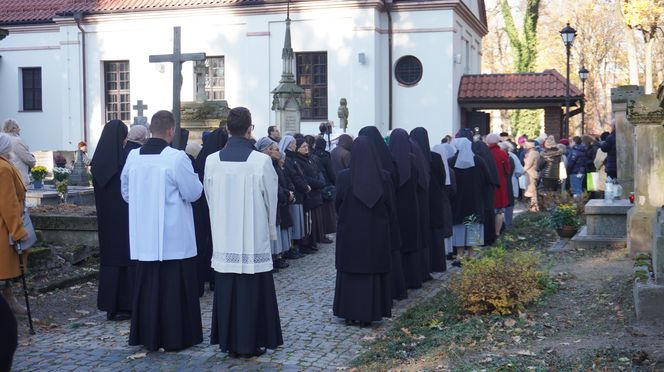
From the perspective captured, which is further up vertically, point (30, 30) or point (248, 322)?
point (30, 30)

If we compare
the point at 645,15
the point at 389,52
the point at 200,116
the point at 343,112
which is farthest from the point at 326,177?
the point at 645,15

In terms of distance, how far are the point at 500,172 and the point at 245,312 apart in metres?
8.19

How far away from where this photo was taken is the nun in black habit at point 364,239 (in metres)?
7.98

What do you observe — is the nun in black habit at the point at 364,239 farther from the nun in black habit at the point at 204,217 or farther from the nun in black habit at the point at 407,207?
the nun in black habit at the point at 204,217

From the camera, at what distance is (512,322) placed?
7.57 m

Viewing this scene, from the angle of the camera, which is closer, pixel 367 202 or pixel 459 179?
pixel 367 202

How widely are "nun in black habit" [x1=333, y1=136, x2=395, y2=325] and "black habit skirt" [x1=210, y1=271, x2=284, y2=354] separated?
1.28 m

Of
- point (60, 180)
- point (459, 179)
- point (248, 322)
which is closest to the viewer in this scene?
point (248, 322)

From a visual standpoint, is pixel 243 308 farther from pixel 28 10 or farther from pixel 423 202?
pixel 28 10

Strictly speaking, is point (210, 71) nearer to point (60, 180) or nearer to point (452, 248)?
point (60, 180)

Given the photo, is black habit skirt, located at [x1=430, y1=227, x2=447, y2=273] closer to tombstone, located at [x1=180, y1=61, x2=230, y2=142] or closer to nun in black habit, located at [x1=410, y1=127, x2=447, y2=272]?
nun in black habit, located at [x1=410, y1=127, x2=447, y2=272]

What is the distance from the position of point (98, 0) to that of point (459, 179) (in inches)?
934

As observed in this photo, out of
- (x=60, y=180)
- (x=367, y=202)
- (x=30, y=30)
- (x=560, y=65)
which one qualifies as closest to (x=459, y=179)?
(x=367, y=202)

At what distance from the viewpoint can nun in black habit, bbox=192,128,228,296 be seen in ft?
32.5
